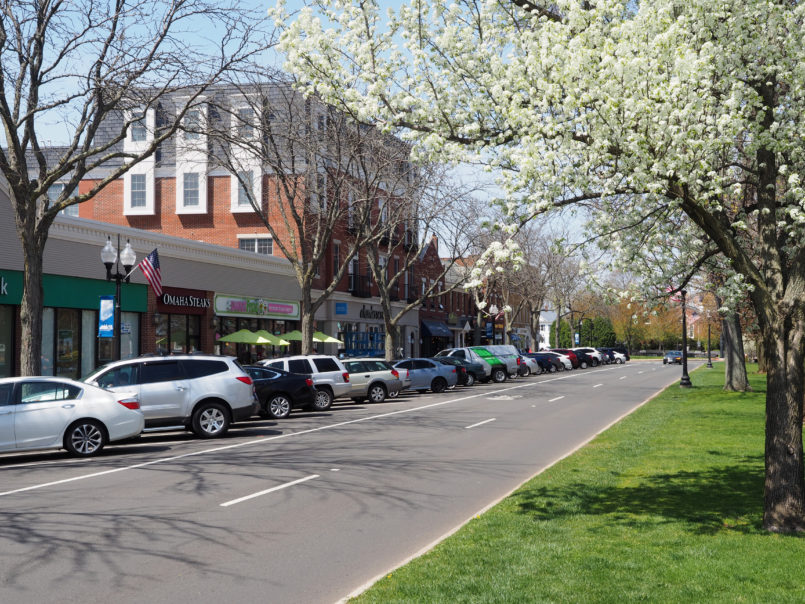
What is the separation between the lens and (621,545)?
756 centimetres

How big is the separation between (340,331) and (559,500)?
37399mm

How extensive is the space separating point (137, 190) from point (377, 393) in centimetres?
2145

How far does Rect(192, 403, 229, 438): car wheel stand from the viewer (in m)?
17.6

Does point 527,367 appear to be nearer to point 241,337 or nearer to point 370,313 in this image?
point 370,313

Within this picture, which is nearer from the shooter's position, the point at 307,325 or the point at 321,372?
the point at 321,372

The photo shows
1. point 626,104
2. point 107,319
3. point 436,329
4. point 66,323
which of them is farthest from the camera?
point 436,329

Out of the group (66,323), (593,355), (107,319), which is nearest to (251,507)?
(107,319)

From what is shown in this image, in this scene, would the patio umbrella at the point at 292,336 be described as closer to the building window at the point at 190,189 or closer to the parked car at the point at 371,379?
the parked car at the point at 371,379

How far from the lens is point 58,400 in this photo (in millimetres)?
14398

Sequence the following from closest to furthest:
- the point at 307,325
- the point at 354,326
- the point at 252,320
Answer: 1. the point at 307,325
2. the point at 252,320
3. the point at 354,326

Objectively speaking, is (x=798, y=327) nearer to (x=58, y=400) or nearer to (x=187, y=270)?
(x=58, y=400)

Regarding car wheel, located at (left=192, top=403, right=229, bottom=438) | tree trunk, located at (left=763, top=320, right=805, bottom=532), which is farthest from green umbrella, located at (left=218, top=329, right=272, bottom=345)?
tree trunk, located at (left=763, top=320, right=805, bottom=532)

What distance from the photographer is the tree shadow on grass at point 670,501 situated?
866 centimetres

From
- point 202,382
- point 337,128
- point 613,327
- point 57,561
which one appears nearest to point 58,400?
point 202,382
